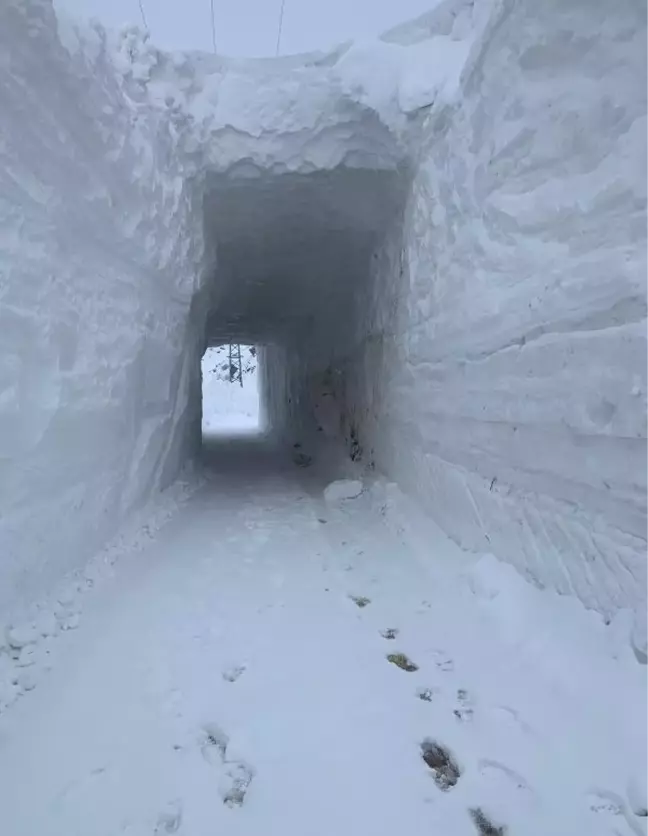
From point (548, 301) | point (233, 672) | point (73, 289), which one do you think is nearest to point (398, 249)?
point (548, 301)

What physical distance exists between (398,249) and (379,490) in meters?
2.29

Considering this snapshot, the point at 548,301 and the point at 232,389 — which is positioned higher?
the point at 548,301

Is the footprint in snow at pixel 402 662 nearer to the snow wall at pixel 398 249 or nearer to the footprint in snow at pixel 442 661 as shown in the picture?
the footprint in snow at pixel 442 661

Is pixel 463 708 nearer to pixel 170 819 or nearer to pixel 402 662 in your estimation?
pixel 402 662

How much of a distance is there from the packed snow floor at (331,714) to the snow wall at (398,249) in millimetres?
348

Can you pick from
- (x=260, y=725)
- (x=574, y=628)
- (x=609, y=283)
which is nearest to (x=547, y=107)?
(x=609, y=283)

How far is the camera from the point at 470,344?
3.49 m

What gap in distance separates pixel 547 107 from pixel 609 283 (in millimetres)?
989

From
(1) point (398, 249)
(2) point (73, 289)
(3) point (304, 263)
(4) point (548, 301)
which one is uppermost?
(3) point (304, 263)

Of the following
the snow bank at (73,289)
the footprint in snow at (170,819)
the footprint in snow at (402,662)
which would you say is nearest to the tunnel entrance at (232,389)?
the snow bank at (73,289)

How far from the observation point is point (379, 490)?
5.40 metres

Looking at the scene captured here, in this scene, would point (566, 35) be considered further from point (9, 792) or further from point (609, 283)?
point (9, 792)

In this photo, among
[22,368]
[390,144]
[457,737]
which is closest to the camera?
[457,737]

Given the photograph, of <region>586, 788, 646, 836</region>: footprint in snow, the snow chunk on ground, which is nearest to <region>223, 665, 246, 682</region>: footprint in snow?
<region>586, 788, 646, 836</region>: footprint in snow
